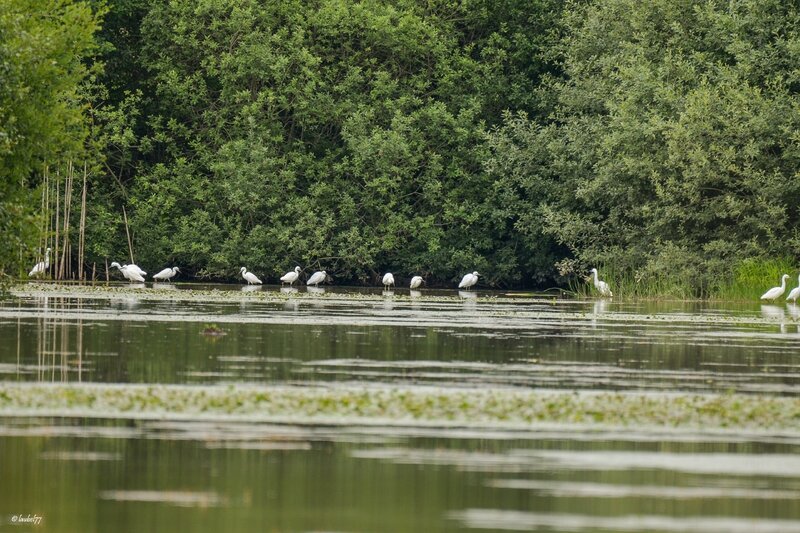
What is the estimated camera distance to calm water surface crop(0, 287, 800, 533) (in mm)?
11133

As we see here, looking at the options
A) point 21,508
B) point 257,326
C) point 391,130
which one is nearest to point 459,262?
point 391,130

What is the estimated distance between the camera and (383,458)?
1348cm

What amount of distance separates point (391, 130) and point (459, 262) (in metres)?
5.74

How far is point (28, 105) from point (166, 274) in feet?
100

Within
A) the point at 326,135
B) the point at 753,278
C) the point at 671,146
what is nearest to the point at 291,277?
the point at 326,135

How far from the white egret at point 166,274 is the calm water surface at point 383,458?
3745cm

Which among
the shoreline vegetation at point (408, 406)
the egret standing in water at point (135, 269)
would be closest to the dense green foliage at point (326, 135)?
the egret standing in water at point (135, 269)

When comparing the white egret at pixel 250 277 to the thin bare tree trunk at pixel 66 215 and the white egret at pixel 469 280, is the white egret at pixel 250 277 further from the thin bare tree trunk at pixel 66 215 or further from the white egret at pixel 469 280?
the white egret at pixel 469 280

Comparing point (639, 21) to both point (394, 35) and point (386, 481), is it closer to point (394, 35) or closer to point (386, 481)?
point (394, 35)

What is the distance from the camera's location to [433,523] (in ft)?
35.7

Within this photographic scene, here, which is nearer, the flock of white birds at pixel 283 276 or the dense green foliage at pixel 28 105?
the dense green foliage at pixel 28 105

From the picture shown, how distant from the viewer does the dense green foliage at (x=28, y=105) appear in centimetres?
3038

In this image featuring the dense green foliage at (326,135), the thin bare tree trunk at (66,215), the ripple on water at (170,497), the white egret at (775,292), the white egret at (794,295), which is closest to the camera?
the ripple on water at (170,497)

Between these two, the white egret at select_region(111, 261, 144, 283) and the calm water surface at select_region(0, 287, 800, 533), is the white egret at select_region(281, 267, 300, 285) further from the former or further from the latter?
the calm water surface at select_region(0, 287, 800, 533)
